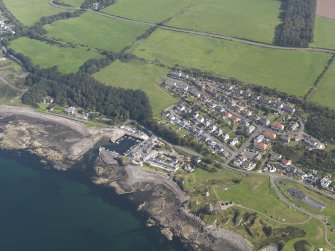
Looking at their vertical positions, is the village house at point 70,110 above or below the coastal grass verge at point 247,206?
above

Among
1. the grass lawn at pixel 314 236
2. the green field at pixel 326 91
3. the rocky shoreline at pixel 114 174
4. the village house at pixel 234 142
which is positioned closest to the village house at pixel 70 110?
the rocky shoreline at pixel 114 174

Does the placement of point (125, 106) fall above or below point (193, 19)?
below

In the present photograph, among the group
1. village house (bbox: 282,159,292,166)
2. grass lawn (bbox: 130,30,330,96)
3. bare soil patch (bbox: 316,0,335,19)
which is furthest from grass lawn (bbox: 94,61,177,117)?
bare soil patch (bbox: 316,0,335,19)

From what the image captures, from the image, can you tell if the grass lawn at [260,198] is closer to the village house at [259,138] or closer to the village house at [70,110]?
the village house at [259,138]

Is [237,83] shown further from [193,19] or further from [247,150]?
[193,19]

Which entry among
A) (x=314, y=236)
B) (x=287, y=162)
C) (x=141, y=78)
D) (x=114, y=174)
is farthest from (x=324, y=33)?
(x=314, y=236)

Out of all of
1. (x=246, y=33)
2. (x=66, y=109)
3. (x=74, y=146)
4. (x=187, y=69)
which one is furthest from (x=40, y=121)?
(x=246, y=33)
